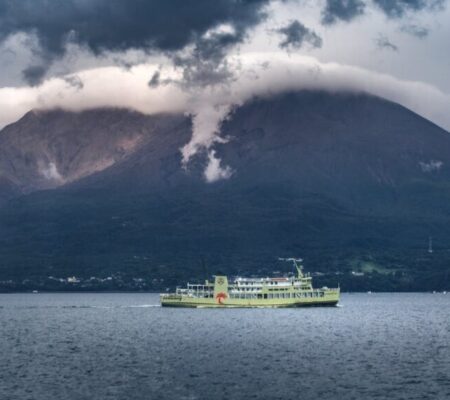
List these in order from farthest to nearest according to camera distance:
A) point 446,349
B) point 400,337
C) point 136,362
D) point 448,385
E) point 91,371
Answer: point 400,337 → point 446,349 → point 136,362 → point 91,371 → point 448,385

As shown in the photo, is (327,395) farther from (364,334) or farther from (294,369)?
(364,334)

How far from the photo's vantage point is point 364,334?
18288 centimetres

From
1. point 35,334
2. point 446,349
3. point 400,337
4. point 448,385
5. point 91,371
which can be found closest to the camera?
point 448,385

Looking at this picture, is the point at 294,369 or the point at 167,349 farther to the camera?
the point at 167,349

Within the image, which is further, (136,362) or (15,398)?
(136,362)

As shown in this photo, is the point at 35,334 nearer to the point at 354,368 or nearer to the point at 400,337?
the point at 400,337

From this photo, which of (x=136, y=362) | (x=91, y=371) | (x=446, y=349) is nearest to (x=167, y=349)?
(x=136, y=362)

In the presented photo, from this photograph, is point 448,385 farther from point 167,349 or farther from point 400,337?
point 400,337

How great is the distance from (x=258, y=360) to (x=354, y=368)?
15132mm

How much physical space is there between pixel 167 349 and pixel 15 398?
5216cm

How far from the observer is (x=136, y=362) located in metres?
132

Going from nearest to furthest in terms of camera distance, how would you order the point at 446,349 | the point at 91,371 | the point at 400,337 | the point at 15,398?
the point at 15,398
the point at 91,371
the point at 446,349
the point at 400,337

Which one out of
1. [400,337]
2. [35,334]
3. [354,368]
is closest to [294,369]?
[354,368]

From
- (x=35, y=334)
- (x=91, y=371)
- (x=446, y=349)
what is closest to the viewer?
(x=91, y=371)
